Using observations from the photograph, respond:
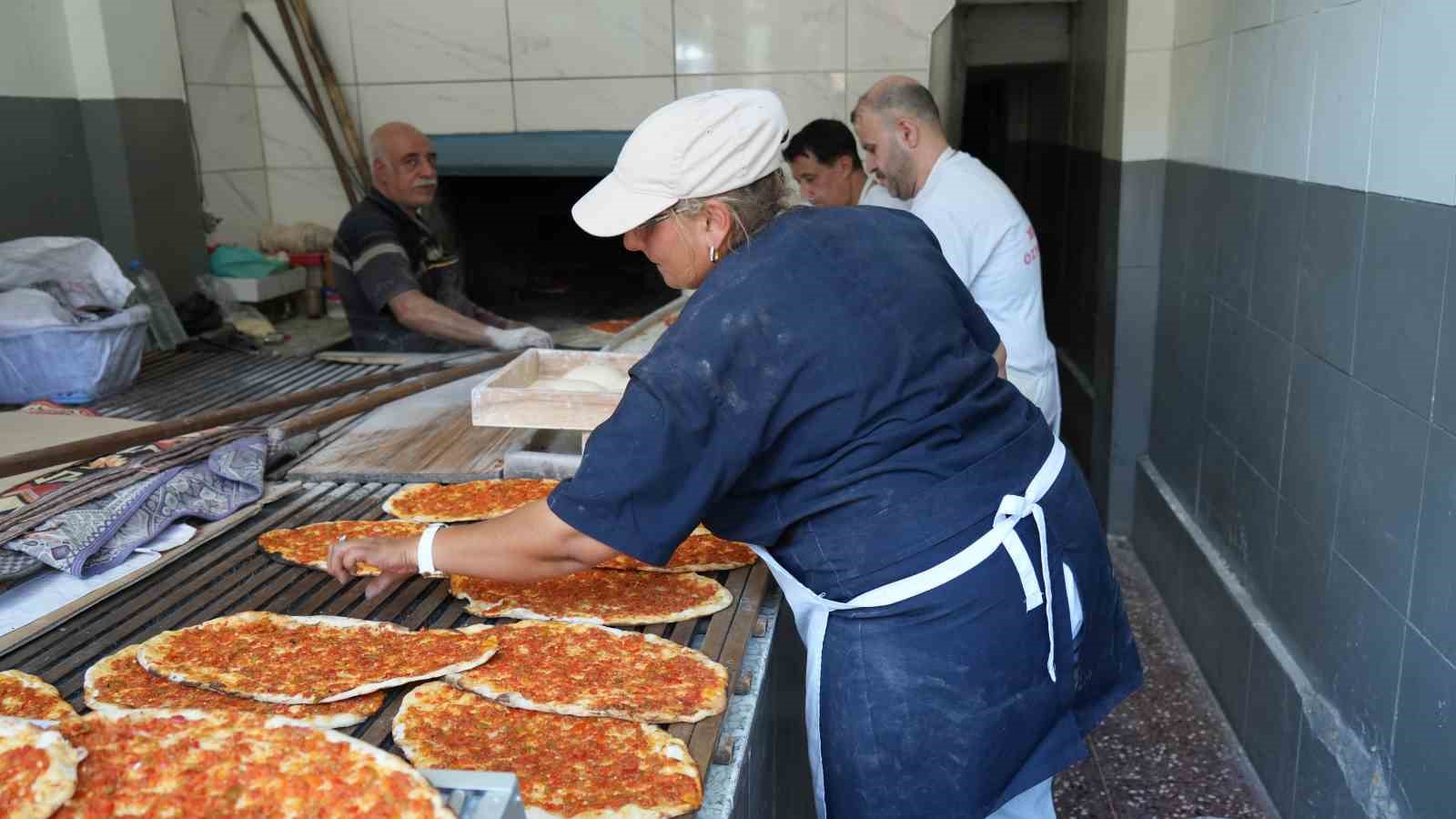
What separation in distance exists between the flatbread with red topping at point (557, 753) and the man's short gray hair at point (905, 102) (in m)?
2.38

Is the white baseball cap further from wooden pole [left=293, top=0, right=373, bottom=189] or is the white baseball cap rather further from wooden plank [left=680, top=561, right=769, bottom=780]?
wooden pole [left=293, top=0, right=373, bottom=189]

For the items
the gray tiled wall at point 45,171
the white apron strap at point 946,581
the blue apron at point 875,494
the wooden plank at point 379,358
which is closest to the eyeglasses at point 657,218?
the blue apron at point 875,494

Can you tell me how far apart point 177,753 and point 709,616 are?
994 millimetres

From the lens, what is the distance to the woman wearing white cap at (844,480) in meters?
1.62

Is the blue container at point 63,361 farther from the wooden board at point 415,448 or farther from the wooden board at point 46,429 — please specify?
the wooden board at point 415,448

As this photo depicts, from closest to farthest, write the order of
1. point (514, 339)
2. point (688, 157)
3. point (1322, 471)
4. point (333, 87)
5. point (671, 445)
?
point (671, 445) < point (688, 157) < point (1322, 471) < point (514, 339) < point (333, 87)

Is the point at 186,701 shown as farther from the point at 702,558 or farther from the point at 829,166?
the point at 829,166

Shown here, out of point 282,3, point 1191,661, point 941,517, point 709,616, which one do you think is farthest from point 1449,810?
point 282,3

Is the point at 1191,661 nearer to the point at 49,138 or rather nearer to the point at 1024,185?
the point at 49,138

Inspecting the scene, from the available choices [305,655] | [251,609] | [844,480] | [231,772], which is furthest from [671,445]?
[251,609]

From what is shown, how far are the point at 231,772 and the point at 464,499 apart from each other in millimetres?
1400

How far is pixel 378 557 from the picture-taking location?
1968mm

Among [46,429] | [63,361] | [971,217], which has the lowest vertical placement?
[46,429]

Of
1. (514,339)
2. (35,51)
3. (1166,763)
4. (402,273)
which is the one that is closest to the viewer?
(1166,763)
